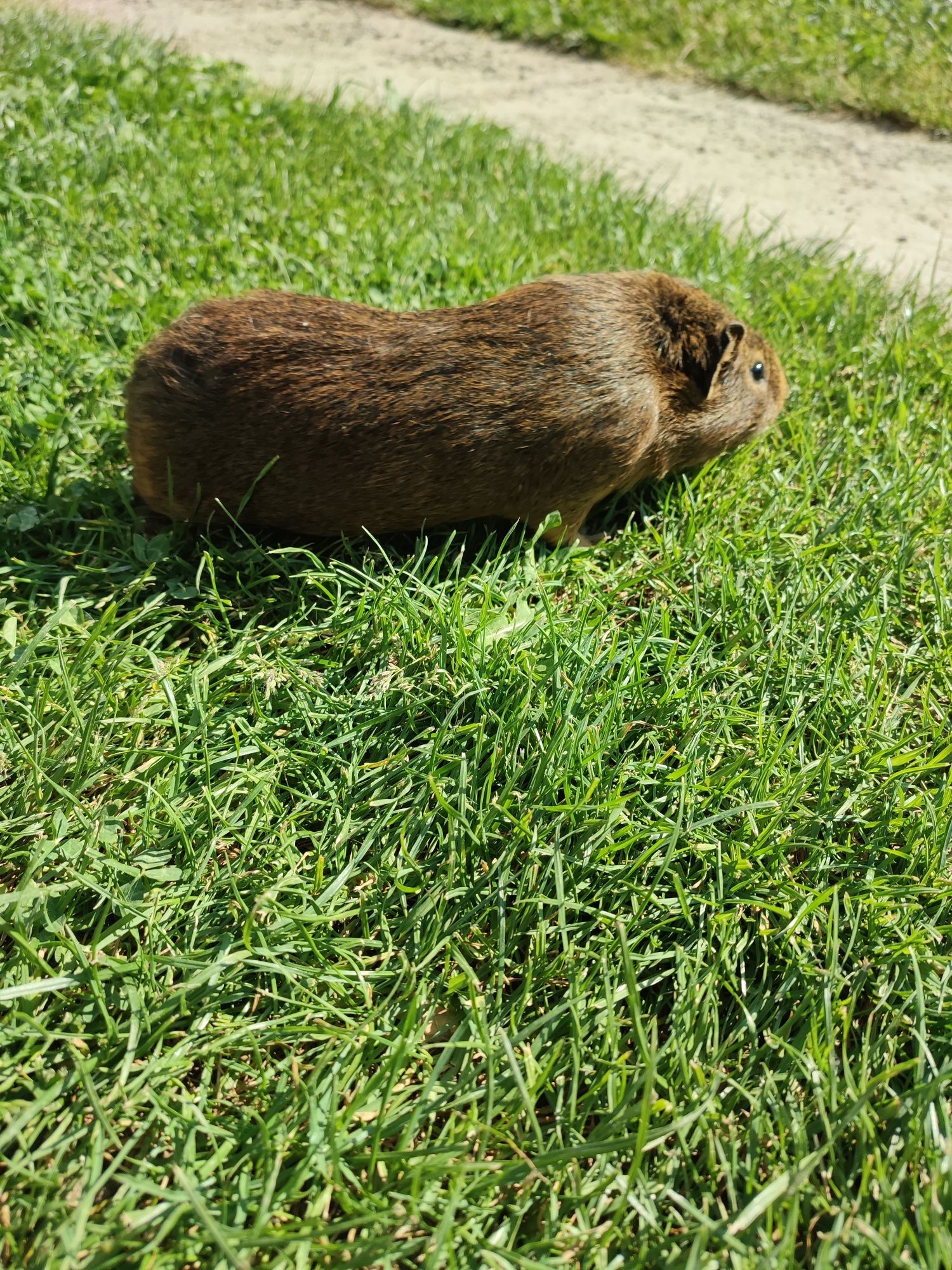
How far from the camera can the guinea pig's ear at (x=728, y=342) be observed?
11.1 ft

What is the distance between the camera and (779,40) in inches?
291

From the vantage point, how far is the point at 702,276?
468cm

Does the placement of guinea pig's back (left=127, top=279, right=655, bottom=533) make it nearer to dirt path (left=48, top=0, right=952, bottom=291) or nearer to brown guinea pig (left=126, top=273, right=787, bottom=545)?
brown guinea pig (left=126, top=273, right=787, bottom=545)

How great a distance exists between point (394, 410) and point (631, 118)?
554cm

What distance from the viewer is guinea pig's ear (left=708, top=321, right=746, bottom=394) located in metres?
3.39

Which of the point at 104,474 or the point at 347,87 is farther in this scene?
the point at 347,87

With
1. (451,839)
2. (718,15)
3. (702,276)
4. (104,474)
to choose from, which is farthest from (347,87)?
(451,839)

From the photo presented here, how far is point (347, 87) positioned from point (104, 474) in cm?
511

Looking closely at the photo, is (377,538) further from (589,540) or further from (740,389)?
(740,389)

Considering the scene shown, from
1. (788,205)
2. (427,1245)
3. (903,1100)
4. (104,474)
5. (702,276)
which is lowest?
(427,1245)

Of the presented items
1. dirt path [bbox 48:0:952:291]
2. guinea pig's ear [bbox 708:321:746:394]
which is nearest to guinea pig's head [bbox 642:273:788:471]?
guinea pig's ear [bbox 708:321:746:394]

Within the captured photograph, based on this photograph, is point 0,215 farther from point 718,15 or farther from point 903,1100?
point 718,15

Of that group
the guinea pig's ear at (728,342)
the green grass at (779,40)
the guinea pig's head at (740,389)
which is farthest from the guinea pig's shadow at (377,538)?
the green grass at (779,40)

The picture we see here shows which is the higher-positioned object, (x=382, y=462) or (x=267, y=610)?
(x=382, y=462)
